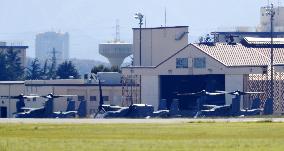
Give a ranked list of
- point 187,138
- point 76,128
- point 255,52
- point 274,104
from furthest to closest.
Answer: point 255,52 → point 274,104 → point 76,128 → point 187,138

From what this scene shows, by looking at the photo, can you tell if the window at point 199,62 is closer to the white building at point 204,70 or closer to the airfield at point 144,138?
the white building at point 204,70

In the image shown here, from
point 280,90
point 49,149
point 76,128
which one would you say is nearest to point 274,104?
point 280,90

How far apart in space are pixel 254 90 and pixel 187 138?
8024 centimetres

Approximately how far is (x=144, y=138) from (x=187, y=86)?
279ft

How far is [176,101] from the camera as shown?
143000 millimetres

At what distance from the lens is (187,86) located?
521 ft

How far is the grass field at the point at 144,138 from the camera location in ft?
206

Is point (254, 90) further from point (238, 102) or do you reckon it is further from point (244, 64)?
point (238, 102)

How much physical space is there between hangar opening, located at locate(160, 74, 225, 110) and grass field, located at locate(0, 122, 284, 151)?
61.5 metres

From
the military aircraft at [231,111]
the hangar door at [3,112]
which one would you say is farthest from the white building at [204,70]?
the hangar door at [3,112]

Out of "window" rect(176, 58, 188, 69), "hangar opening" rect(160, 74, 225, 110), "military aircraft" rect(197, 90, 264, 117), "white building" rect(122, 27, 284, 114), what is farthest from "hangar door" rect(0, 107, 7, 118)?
"military aircraft" rect(197, 90, 264, 117)

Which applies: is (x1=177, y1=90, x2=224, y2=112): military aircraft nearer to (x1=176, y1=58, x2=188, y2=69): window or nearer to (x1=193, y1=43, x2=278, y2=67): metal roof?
(x1=193, y1=43, x2=278, y2=67): metal roof

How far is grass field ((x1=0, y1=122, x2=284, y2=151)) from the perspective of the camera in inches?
2478

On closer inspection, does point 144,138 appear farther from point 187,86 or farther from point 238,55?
point 238,55
